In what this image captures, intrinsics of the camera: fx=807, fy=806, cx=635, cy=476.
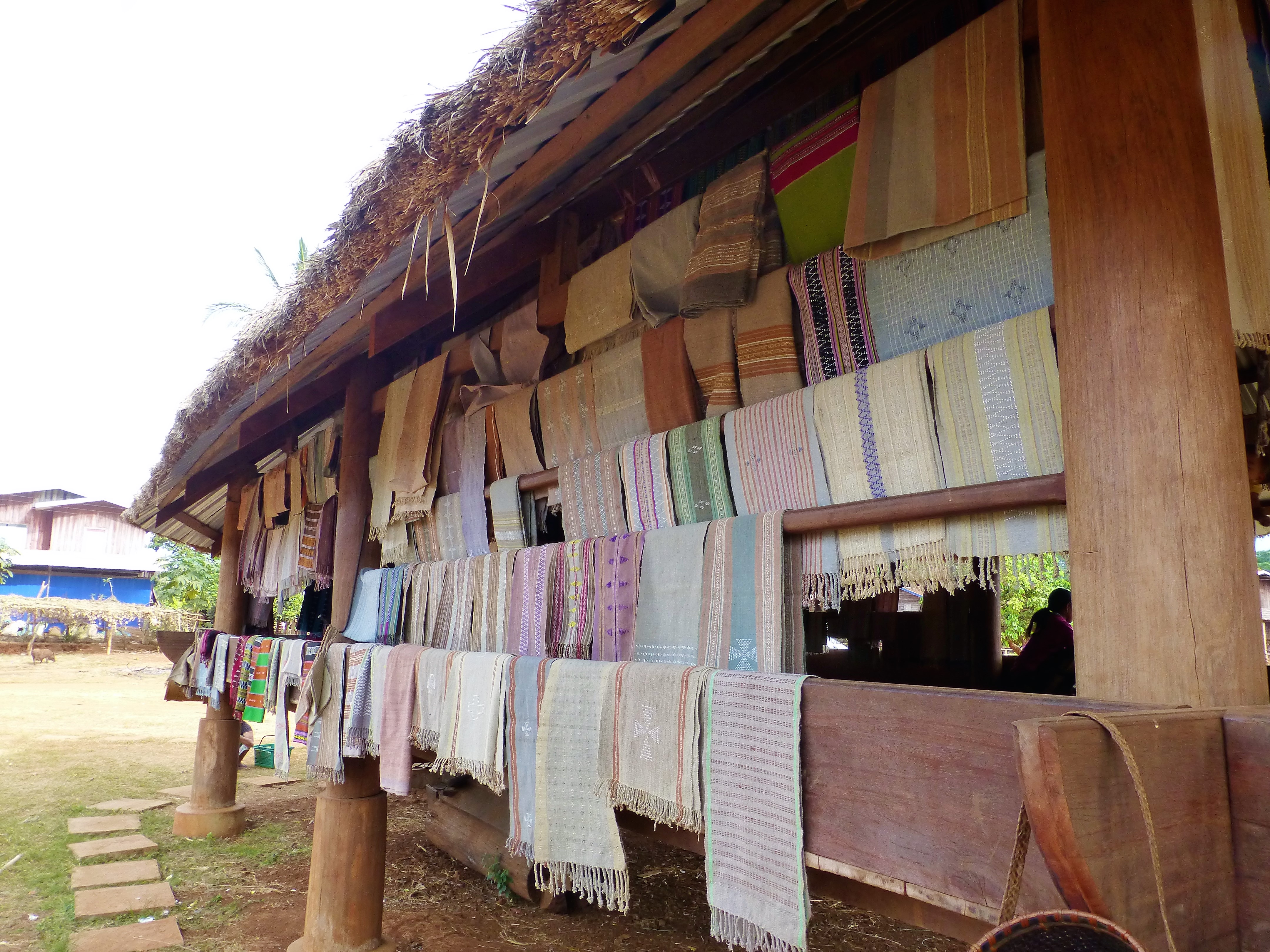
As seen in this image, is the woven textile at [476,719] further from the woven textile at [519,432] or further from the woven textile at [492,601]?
the woven textile at [519,432]

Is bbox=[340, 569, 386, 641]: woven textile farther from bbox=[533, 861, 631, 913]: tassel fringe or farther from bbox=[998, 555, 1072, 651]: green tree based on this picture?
bbox=[998, 555, 1072, 651]: green tree

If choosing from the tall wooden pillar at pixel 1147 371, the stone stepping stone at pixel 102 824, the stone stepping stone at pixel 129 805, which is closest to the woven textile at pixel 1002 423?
the tall wooden pillar at pixel 1147 371

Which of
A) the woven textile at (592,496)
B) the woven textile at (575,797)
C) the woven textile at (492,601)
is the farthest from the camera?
the woven textile at (492,601)

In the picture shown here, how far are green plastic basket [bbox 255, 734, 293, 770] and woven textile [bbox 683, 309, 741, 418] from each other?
20.8 ft

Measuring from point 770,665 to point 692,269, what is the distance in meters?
1.24

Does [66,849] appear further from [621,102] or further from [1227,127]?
[1227,127]

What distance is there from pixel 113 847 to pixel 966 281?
7189 millimetres

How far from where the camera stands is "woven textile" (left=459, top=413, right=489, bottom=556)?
362 centimetres

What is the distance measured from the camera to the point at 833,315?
2230 mm

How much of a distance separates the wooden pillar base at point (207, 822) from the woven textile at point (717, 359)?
20.7 ft

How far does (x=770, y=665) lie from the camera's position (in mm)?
2057

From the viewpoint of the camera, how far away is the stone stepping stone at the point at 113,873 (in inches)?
212

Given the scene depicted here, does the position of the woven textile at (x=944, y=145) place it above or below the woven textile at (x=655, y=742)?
above

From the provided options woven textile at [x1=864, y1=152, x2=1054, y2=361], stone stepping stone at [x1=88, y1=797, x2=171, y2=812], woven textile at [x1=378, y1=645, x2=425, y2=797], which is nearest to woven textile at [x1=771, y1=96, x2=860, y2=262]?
woven textile at [x1=864, y1=152, x2=1054, y2=361]
